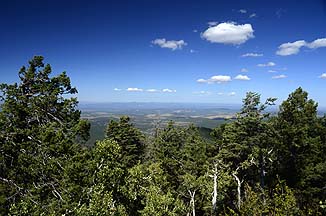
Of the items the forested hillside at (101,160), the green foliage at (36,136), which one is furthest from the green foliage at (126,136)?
the green foliage at (36,136)

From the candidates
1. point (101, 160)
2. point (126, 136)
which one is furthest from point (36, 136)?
point (126, 136)

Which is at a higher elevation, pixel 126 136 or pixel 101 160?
pixel 101 160

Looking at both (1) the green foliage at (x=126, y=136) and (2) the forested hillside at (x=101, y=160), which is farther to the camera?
(1) the green foliage at (x=126, y=136)

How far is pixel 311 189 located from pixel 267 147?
204 inches

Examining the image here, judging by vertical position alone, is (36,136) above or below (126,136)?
above

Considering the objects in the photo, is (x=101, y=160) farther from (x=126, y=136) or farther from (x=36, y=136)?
(x=126, y=136)

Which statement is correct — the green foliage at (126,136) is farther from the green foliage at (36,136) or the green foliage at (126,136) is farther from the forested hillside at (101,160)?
the green foliage at (36,136)

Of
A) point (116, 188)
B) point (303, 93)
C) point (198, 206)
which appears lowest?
point (198, 206)

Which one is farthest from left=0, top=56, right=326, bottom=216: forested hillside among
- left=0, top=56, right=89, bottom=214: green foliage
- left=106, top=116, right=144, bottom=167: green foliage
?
left=106, top=116, right=144, bottom=167: green foliage

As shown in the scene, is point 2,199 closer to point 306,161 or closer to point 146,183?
point 146,183

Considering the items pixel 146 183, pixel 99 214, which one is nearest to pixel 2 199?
pixel 99 214

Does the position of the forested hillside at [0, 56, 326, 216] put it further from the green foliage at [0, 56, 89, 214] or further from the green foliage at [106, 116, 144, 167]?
the green foliage at [106, 116, 144, 167]

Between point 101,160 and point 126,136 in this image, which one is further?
point 126,136

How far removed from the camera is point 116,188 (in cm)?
1449
